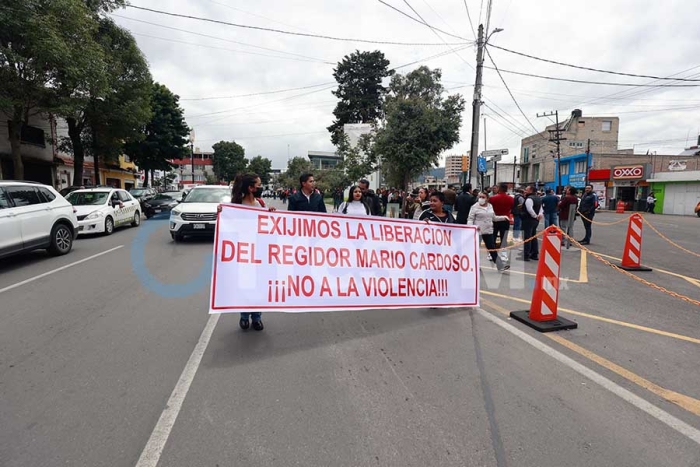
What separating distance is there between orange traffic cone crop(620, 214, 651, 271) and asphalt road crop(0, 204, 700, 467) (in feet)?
9.46

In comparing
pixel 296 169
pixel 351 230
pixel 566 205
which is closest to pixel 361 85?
pixel 296 169

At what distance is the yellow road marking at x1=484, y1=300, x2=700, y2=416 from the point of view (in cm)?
321

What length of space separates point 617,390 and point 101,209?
14.9 m

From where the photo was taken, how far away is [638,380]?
11.8 feet

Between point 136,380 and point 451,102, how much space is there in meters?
22.6

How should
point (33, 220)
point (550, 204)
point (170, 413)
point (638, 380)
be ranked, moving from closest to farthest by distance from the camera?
point (170, 413)
point (638, 380)
point (33, 220)
point (550, 204)

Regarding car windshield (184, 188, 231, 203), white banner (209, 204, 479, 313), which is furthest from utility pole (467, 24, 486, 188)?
white banner (209, 204, 479, 313)

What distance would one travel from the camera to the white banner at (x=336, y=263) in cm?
426

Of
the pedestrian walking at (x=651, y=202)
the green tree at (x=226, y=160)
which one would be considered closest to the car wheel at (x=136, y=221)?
the pedestrian walking at (x=651, y=202)

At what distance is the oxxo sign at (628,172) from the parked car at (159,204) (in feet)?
141

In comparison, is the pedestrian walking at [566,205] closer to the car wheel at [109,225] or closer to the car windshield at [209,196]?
the car windshield at [209,196]

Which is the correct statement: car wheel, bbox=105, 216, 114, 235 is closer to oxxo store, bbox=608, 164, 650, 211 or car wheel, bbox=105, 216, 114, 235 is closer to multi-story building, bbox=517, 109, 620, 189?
oxxo store, bbox=608, 164, 650, 211

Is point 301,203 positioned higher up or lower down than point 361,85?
lower down

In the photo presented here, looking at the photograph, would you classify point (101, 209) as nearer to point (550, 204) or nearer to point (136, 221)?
point (136, 221)
